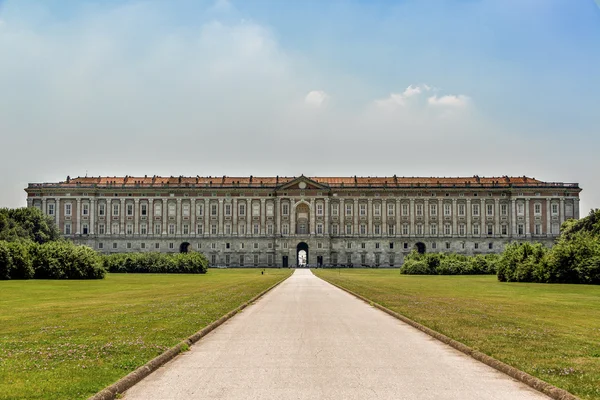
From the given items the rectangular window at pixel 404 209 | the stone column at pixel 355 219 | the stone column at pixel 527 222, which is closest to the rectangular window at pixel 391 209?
the rectangular window at pixel 404 209

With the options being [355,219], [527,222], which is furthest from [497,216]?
[355,219]

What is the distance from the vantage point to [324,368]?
1327 centimetres

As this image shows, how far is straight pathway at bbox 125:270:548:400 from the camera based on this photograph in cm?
1110

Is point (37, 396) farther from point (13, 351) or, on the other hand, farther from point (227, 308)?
point (227, 308)

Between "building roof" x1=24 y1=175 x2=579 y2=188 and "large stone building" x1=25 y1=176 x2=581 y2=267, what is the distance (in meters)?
0.42

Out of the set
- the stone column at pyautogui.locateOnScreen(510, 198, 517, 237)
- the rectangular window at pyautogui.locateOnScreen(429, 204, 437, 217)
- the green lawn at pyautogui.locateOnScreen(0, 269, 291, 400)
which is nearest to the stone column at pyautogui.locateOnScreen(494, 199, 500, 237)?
the stone column at pyautogui.locateOnScreen(510, 198, 517, 237)

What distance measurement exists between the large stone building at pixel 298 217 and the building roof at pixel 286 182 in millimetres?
423

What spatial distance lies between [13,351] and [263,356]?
5.43m

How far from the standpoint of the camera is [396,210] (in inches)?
5027

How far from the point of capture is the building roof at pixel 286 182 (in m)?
127

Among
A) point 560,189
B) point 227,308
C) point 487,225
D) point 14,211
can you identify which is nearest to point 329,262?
point 487,225

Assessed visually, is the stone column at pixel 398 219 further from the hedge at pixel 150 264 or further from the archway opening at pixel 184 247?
the hedge at pixel 150 264

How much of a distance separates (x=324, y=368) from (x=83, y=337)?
6937mm

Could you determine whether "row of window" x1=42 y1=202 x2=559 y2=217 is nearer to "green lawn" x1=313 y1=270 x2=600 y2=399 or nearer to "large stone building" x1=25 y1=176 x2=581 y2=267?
"large stone building" x1=25 y1=176 x2=581 y2=267
